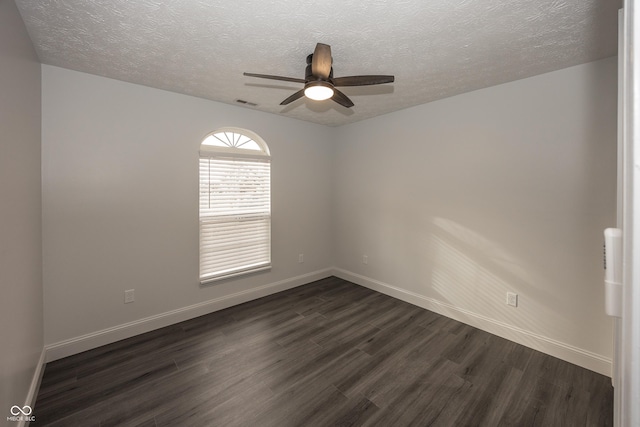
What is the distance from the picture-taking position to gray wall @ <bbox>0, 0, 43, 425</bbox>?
1355mm

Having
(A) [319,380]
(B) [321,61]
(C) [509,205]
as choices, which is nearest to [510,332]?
(C) [509,205]

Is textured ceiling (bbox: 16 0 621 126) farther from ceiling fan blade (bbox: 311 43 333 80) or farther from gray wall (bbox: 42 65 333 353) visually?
gray wall (bbox: 42 65 333 353)

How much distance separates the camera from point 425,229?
3326 mm

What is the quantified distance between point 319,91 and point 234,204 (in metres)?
2.04

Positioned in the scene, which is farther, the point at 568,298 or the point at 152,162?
the point at 152,162

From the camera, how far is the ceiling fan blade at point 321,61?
174 centimetres

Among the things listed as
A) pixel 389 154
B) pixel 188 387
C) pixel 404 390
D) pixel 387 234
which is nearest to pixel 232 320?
pixel 188 387

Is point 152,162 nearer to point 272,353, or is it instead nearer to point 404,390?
point 272,353

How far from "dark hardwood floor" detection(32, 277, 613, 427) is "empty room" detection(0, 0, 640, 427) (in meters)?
0.02

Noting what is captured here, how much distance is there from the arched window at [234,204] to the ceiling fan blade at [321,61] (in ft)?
6.25

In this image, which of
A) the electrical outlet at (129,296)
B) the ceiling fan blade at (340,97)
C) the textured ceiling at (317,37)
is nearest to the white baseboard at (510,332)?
the textured ceiling at (317,37)

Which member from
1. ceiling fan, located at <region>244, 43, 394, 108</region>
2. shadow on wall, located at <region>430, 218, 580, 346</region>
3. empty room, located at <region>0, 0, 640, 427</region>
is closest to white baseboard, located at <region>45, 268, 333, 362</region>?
empty room, located at <region>0, 0, 640, 427</region>

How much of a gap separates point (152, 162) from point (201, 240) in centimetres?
103

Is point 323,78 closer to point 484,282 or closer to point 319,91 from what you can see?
point 319,91
